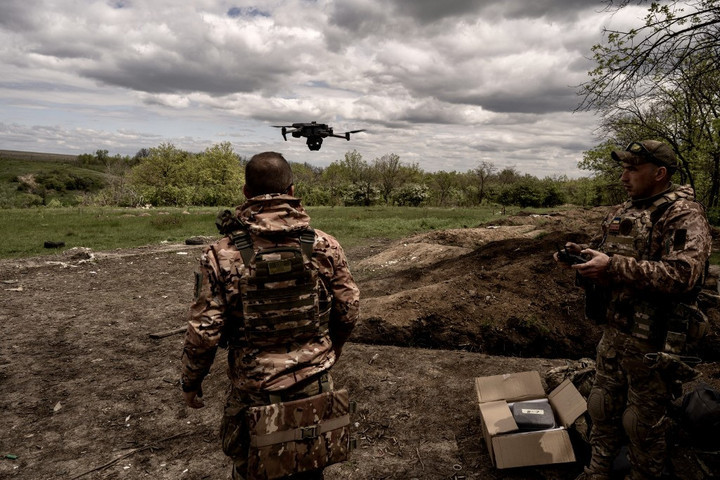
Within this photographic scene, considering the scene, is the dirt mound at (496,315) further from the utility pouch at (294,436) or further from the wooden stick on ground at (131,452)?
the utility pouch at (294,436)

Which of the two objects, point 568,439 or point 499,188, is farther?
point 499,188

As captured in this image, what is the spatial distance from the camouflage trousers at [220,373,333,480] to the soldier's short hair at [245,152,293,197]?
1043 mm

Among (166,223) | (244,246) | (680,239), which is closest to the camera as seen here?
(244,246)

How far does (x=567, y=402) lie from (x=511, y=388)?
1.52 ft

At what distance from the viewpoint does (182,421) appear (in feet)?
13.9

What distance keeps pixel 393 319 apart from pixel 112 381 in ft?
11.9

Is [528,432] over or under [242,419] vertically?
under

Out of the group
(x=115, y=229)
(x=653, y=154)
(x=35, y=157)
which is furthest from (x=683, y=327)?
(x=35, y=157)

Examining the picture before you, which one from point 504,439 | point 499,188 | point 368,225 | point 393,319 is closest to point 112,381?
point 393,319

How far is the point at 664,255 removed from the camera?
2.58 metres

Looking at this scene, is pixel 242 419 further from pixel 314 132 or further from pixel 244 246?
pixel 314 132

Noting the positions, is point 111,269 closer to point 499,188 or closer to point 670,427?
point 670,427

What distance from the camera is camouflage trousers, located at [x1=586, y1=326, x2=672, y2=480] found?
2625mm

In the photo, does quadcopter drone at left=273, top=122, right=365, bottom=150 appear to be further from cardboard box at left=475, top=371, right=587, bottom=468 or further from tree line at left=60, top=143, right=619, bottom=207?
tree line at left=60, top=143, right=619, bottom=207
